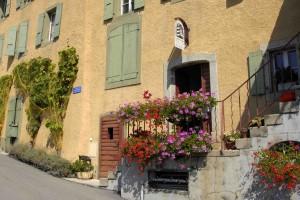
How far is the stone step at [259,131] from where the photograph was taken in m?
7.27

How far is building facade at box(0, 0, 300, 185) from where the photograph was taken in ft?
30.9

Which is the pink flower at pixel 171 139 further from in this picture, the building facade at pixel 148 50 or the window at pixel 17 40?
the window at pixel 17 40

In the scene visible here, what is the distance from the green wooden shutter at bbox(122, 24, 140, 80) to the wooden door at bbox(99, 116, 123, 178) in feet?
4.78

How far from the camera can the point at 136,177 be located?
353 inches

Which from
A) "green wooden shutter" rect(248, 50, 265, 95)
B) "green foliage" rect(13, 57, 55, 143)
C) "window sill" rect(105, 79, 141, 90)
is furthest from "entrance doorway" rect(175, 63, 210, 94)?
"green foliage" rect(13, 57, 55, 143)

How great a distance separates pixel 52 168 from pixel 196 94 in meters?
5.65

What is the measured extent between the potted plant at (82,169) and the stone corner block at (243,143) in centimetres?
584

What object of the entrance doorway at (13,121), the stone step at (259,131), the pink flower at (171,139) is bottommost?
the pink flower at (171,139)

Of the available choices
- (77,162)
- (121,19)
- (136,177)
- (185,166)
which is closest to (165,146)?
(185,166)

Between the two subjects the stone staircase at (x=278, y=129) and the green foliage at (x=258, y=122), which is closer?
the stone staircase at (x=278, y=129)

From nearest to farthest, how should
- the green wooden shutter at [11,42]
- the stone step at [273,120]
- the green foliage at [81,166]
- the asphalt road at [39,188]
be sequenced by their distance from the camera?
the stone step at [273,120] → the asphalt road at [39,188] → the green foliage at [81,166] → the green wooden shutter at [11,42]

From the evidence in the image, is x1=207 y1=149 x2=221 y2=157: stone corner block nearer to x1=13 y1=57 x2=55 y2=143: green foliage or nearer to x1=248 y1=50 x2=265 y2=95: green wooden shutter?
x1=248 y1=50 x2=265 y2=95: green wooden shutter

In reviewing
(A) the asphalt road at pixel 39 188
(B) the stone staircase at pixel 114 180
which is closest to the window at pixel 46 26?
(A) the asphalt road at pixel 39 188

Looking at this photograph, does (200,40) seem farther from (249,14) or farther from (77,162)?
(77,162)
